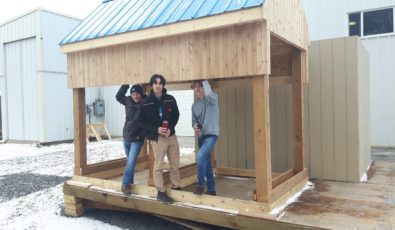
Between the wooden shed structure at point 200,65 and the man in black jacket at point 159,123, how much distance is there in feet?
0.77

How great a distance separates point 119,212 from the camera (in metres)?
6.02

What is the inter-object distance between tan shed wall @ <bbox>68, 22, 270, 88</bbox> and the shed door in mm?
9960

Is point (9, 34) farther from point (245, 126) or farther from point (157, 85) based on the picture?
point (157, 85)

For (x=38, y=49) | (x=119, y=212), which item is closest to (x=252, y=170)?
(x=119, y=212)

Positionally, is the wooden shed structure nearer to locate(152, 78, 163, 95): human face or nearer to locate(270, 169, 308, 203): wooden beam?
locate(270, 169, 308, 203): wooden beam

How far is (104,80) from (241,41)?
2458mm

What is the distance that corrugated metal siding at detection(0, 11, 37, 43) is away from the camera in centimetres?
1434

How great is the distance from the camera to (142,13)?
207 inches

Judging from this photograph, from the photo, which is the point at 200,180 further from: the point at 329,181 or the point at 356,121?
the point at 356,121

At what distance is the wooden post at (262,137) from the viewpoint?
412cm

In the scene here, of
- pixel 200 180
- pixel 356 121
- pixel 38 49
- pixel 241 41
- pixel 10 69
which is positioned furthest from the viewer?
pixel 10 69

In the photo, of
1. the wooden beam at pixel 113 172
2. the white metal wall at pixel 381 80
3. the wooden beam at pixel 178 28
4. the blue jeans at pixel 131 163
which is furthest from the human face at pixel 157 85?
the white metal wall at pixel 381 80

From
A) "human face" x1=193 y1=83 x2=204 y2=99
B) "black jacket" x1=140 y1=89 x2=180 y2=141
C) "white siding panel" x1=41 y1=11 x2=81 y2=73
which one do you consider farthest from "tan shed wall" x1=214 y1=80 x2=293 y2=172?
"white siding panel" x1=41 y1=11 x2=81 y2=73

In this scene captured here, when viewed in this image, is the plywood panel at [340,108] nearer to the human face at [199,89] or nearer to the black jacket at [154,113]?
the human face at [199,89]
